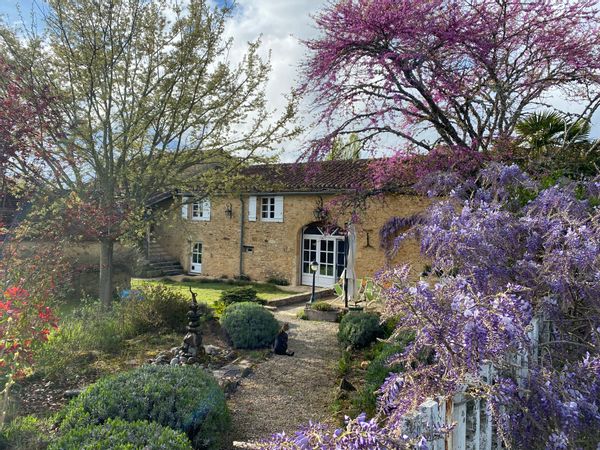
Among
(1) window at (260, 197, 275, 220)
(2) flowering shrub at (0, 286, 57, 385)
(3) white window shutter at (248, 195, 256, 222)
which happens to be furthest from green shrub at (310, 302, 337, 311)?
(3) white window shutter at (248, 195, 256, 222)

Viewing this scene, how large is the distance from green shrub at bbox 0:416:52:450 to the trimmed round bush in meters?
0.81

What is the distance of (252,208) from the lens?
20250mm

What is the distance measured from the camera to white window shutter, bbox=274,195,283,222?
19.2 metres

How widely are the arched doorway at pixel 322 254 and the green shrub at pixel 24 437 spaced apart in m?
14.3

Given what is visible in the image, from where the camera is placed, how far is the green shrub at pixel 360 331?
310 inches

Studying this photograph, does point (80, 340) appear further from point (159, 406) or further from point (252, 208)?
point (252, 208)

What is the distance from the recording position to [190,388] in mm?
4234

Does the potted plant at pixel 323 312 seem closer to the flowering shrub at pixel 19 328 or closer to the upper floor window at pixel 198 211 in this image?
the flowering shrub at pixel 19 328

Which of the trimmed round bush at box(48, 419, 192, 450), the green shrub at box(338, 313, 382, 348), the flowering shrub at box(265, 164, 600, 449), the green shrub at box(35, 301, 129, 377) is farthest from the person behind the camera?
the green shrub at box(338, 313, 382, 348)

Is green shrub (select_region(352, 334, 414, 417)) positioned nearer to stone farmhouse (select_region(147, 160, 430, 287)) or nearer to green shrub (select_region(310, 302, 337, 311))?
green shrub (select_region(310, 302, 337, 311))

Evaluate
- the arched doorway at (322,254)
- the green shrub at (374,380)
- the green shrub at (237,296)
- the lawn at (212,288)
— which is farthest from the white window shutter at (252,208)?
the green shrub at (374,380)

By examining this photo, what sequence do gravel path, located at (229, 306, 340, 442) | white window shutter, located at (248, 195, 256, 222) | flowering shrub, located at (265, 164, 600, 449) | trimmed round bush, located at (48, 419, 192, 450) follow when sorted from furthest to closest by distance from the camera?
white window shutter, located at (248, 195, 256, 222) < gravel path, located at (229, 306, 340, 442) < trimmed round bush, located at (48, 419, 192, 450) < flowering shrub, located at (265, 164, 600, 449)

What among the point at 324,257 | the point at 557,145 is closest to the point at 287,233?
the point at 324,257

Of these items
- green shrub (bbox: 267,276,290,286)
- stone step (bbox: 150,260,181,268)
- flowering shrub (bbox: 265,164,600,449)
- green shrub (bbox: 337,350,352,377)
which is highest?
flowering shrub (bbox: 265,164,600,449)
